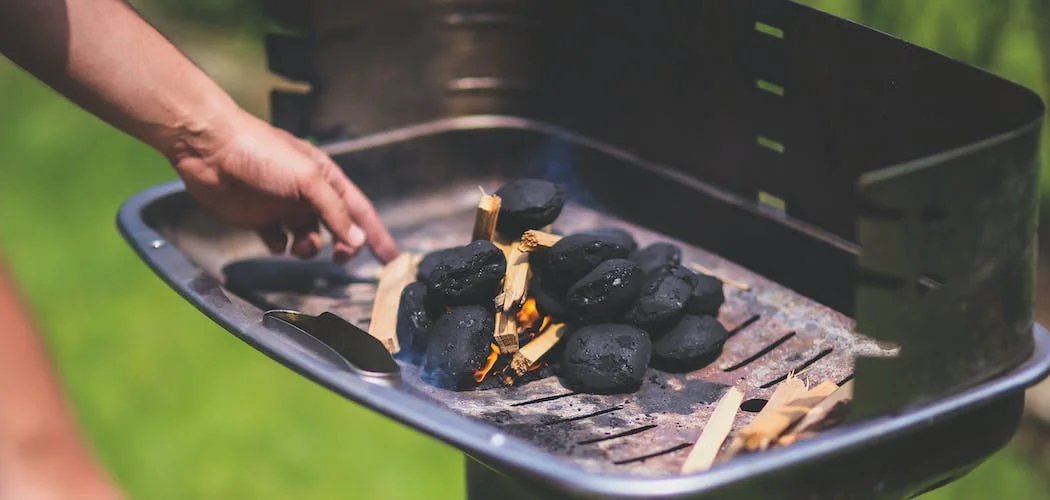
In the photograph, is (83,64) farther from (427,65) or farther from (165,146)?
(427,65)

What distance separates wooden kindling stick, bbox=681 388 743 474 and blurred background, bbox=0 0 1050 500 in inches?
45.7

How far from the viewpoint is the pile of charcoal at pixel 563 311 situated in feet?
4.48

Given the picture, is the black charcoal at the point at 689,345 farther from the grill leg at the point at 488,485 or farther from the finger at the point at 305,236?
the finger at the point at 305,236

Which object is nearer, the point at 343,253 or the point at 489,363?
the point at 489,363

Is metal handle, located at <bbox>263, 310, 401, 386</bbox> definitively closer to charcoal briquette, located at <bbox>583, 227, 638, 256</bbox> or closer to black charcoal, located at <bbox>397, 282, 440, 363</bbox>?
black charcoal, located at <bbox>397, 282, 440, 363</bbox>

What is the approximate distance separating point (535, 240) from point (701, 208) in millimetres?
390

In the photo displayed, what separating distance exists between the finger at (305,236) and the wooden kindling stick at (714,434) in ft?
2.23

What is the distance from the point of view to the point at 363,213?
171 cm

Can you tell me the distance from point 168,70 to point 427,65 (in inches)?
22.1

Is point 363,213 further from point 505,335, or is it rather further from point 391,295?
point 505,335

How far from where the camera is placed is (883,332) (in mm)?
1067

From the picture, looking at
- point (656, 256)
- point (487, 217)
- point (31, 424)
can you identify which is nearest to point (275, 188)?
point (487, 217)

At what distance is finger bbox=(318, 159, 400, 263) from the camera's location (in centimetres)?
171

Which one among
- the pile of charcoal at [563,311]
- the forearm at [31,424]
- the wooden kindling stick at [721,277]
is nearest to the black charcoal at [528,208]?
the pile of charcoal at [563,311]
